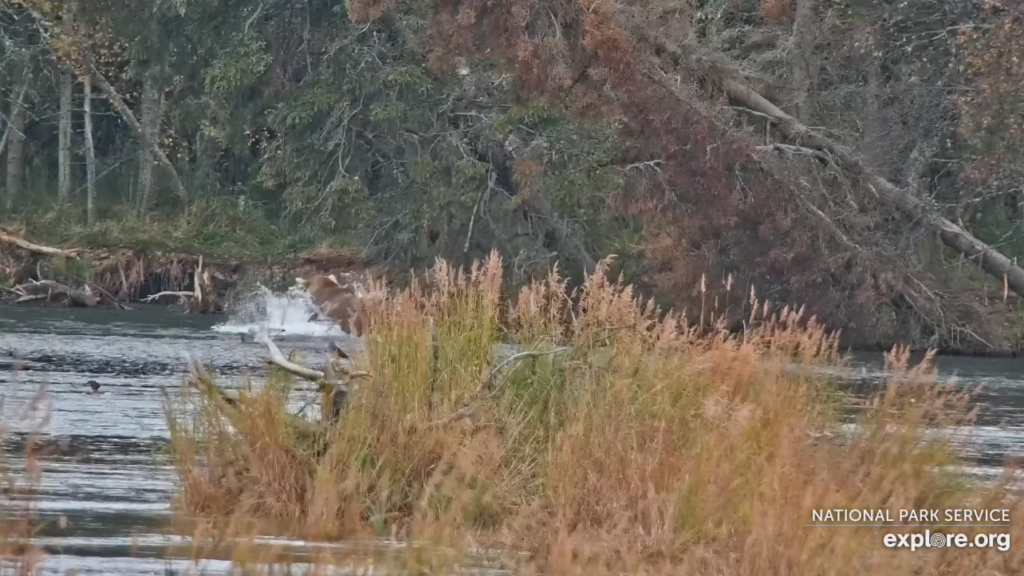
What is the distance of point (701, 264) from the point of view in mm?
24172

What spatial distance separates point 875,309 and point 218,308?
1119cm

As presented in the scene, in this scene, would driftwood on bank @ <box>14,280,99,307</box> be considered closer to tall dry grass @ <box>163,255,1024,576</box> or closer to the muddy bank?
the muddy bank

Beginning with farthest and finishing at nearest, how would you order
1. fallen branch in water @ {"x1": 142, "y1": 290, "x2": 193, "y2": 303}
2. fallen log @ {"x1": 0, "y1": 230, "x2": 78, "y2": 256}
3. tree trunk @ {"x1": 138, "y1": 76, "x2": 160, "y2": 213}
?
tree trunk @ {"x1": 138, "y1": 76, "x2": 160, "y2": 213}, fallen log @ {"x1": 0, "y1": 230, "x2": 78, "y2": 256}, fallen branch in water @ {"x1": 142, "y1": 290, "x2": 193, "y2": 303}

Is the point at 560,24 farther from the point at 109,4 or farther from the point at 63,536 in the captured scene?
the point at 63,536

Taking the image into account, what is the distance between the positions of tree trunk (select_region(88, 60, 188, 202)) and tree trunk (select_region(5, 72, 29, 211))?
2.04 meters

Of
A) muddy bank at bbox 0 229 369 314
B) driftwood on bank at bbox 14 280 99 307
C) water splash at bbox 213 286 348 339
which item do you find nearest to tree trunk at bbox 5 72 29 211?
muddy bank at bbox 0 229 369 314

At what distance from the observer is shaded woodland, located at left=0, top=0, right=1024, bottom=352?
23578mm

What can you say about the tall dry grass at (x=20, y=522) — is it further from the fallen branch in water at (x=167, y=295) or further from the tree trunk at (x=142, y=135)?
the tree trunk at (x=142, y=135)

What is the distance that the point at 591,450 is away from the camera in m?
8.23

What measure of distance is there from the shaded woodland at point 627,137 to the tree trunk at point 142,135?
0.23 metres

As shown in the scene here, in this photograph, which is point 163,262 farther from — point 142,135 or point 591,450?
point 591,450

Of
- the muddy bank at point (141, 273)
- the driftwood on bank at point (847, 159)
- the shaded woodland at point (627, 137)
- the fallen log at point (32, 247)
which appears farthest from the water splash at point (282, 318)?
the driftwood on bank at point (847, 159)

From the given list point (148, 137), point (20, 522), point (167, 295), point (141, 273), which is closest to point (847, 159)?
point (167, 295)

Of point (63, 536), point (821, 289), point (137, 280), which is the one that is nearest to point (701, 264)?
point (821, 289)
